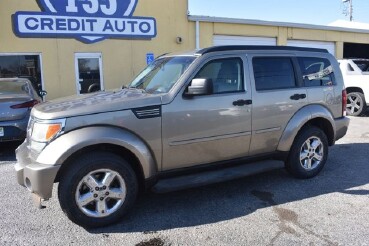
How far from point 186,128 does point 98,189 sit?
3.87 ft

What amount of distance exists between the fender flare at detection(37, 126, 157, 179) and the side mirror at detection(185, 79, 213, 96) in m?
0.80

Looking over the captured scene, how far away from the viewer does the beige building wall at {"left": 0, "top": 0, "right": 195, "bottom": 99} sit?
11.0 metres

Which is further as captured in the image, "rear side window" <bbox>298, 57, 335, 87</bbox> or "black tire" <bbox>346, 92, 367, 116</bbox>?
"black tire" <bbox>346, 92, 367, 116</bbox>

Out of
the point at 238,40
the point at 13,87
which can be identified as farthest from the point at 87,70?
the point at 238,40

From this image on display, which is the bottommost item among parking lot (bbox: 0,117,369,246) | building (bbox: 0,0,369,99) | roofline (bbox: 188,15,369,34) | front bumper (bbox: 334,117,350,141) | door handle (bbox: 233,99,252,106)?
parking lot (bbox: 0,117,369,246)

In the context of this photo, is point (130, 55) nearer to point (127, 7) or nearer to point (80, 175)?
point (127, 7)

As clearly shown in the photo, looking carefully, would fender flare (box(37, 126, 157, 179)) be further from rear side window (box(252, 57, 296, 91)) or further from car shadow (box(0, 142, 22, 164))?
car shadow (box(0, 142, 22, 164))

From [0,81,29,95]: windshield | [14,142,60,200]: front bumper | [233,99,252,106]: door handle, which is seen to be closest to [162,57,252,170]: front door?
[233,99,252,106]: door handle

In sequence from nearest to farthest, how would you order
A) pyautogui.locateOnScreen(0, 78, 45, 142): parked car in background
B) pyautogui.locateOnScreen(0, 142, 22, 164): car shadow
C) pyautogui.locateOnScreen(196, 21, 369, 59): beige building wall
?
pyautogui.locateOnScreen(0, 78, 45, 142): parked car in background
pyautogui.locateOnScreen(0, 142, 22, 164): car shadow
pyautogui.locateOnScreen(196, 21, 369, 59): beige building wall

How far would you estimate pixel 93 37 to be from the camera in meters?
12.0

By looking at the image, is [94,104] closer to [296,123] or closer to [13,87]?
[296,123]

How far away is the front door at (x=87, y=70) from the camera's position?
11992mm

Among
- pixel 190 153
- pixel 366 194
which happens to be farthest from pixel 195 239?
pixel 366 194

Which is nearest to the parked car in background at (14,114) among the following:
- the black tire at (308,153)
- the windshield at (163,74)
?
the windshield at (163,74)
